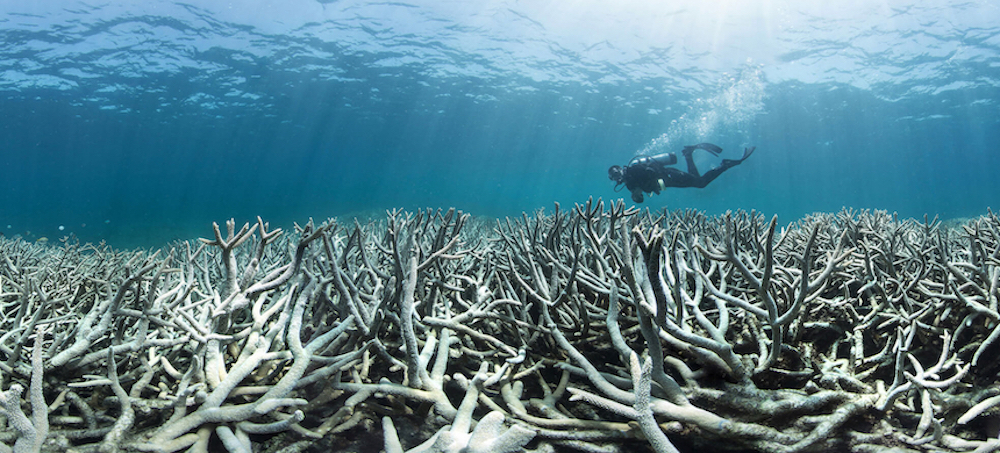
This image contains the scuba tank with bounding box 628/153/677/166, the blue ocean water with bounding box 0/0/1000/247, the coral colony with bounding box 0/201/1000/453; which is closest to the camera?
the coral colony with bounding box 0/201/1000/453

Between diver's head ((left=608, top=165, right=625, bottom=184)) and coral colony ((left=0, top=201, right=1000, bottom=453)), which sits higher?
diver's head ((left=608, top=165, right=625, bottom=184))

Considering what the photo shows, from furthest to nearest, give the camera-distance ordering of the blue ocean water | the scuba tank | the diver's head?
the blue ocean water, the diver's head, the scuba tank

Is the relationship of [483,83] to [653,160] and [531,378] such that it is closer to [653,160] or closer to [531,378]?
[653,160]

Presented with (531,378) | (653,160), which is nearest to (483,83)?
(653,160)

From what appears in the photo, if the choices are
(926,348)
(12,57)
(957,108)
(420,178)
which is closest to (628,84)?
(957,108)

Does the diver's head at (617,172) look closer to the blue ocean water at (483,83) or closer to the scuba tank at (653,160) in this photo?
the scuba tank at (653,160)

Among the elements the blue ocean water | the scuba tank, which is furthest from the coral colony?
the scuba tank

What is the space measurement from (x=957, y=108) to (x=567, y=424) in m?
52.6

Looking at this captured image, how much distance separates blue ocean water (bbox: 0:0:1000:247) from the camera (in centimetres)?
2181

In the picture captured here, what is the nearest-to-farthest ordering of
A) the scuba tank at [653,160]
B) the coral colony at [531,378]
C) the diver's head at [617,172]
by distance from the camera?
the coral colony at [531,378] < the scuba tank at [653,160] < the diver's head at [617,172]

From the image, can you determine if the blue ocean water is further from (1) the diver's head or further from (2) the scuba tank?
(2) the scuba tank

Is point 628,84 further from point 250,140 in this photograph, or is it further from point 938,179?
point 938,179

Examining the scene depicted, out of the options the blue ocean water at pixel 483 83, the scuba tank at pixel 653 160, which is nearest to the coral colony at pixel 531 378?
the blue ocean water at pixel 483 83

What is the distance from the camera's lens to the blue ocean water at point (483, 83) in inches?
859
